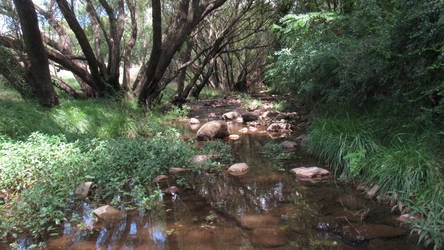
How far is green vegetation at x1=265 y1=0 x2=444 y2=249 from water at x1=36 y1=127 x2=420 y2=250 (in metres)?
0.41

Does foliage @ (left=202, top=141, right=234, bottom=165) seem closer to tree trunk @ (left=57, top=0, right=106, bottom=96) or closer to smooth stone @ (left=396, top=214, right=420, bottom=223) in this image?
smooth stone @ (left=396, top=214, right=420, bottom=223)

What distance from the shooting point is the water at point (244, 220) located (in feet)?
9.50

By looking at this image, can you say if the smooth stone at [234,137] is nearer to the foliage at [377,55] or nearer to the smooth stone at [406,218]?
the foliage at [377,55]

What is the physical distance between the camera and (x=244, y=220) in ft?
11.1

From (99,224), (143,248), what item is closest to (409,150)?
(143,248)

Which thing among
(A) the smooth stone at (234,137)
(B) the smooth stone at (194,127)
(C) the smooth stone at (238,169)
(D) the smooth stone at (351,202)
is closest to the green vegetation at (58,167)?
(C) the smooth stone at (238,169)

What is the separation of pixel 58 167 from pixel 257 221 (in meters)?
2.84

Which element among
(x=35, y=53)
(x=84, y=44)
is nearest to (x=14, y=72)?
(x=84, y=44)

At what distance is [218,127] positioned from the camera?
8.30m

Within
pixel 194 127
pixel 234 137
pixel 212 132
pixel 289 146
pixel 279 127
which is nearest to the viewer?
pixel 289 146

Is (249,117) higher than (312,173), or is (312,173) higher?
(249,117)

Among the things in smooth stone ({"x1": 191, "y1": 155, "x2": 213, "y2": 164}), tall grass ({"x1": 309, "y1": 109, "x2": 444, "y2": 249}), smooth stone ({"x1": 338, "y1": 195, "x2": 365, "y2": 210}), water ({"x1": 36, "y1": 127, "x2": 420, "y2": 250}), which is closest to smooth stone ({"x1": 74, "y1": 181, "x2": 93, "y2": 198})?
water ({"x1": 36, "y1": 127, "x2": 420, "y2": 250})

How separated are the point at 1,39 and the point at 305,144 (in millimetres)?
7989

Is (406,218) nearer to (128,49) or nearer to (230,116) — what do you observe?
(230,116)
